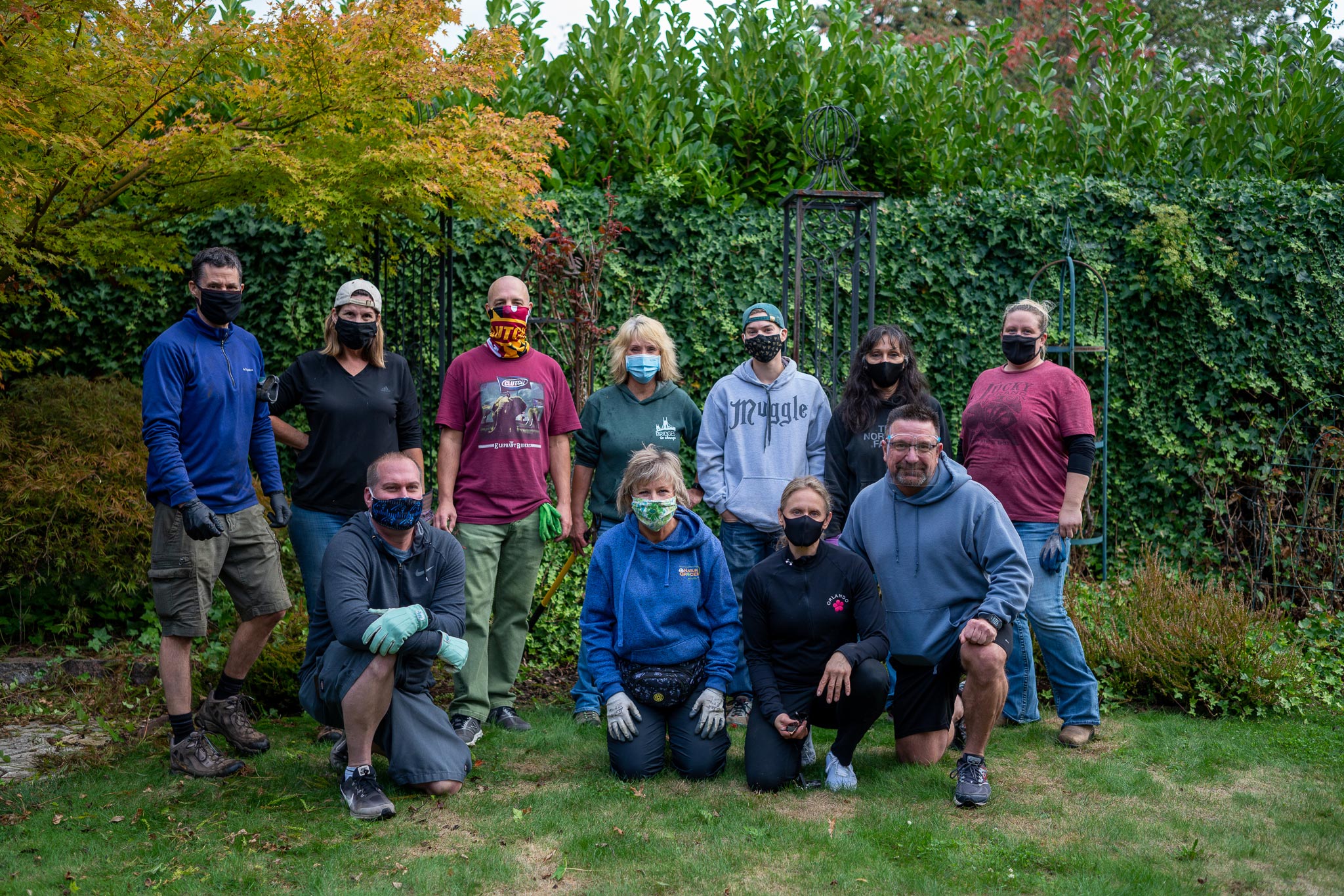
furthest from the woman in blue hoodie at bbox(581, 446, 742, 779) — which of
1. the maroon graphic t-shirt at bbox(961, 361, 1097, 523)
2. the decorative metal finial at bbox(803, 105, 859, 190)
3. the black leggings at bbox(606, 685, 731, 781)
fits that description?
the decorative metal finial at bbox(803, 105, 859, 190)

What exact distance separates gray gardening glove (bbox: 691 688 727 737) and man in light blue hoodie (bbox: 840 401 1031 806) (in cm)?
73

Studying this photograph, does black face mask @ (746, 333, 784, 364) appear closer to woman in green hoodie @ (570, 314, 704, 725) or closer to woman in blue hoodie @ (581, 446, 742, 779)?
woman in green hoodie @ (570, 314, 704, 725)

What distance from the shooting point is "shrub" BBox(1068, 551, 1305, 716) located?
4.79m

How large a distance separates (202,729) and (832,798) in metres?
2.52

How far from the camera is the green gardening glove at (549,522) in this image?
4.57 metres

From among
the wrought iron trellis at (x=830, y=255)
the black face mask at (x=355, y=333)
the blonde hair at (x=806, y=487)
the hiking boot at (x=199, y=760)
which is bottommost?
the hiking boot at (x=199, y=760)

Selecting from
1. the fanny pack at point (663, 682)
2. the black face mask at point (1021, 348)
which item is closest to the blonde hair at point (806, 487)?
the fanny pack at point (663, 682)

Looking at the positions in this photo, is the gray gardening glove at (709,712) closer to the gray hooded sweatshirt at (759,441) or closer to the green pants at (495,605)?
the gray hooded sweatshirt at (759,441)

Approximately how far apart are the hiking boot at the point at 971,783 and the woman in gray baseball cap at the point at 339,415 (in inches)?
103

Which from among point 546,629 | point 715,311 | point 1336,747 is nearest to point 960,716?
point 1336,747

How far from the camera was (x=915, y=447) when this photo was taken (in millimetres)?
3891

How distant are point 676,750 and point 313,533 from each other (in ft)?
5.74

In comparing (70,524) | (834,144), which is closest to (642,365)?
(834,144)

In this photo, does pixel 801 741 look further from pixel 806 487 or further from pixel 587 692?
pixel 587 692
